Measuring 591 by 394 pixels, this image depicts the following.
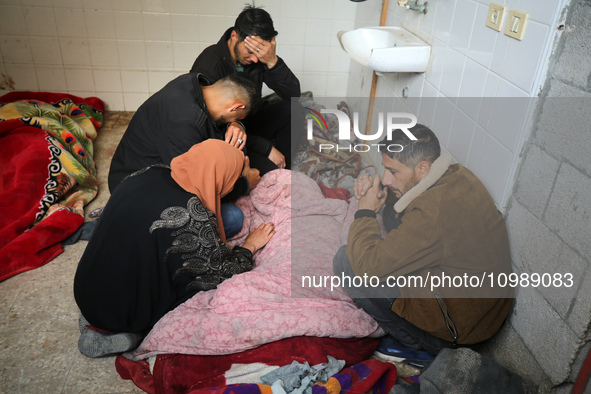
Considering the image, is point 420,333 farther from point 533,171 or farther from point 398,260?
point 533,171

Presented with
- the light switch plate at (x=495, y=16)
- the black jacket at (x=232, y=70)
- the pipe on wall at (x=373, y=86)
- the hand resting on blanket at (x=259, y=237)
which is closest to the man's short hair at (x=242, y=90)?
the black jacket at (x=232, y=70)

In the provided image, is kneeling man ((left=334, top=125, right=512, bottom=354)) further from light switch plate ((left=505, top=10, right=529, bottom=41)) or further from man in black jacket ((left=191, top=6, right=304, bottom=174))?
man in black jacket ((left=191, top=6, right=304, bottom=174))

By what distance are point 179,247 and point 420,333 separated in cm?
92

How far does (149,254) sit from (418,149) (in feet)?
3.32

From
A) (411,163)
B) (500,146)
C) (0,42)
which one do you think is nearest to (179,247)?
(411,163)

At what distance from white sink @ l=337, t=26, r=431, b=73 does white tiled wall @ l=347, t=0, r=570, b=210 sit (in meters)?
0.06

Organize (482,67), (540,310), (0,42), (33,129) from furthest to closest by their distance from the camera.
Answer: (0,42)
(33,129)
(482,67)
(540,310)

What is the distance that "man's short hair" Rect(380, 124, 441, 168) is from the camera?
1.72 metres

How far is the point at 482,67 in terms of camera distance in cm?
186

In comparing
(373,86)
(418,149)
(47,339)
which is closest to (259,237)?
(418,149)

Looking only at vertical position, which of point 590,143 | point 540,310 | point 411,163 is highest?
point 590,143

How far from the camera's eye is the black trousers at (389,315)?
69.2 inches

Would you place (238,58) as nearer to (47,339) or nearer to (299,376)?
(47,339)

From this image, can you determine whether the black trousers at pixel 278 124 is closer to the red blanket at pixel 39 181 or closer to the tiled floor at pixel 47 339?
the red blanket at pixel 39 181
